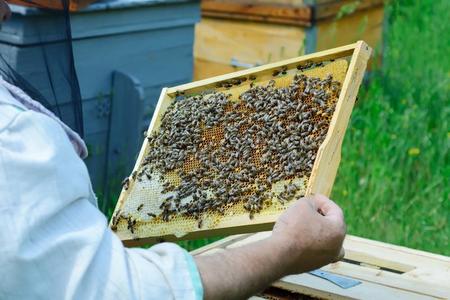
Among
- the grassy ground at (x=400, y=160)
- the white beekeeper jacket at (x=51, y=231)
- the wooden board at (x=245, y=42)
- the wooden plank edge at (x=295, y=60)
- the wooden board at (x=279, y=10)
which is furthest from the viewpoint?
the wooden board at (x=245, y=42)

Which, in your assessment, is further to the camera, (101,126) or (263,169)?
(101,126)

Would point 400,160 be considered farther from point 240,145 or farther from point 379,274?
point 240,145

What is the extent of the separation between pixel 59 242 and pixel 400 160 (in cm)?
334

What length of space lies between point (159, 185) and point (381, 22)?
4.32 m

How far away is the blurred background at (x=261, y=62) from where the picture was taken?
12.8 feet

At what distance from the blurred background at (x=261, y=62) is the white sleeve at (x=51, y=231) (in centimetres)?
168

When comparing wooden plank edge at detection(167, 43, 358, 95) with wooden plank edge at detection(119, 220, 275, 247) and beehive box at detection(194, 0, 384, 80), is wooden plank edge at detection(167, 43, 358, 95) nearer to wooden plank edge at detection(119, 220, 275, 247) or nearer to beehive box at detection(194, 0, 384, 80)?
wooden plank edge at detection(119, 220, 275, 247)

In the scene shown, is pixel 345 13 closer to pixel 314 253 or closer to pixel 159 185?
pixel 159 185

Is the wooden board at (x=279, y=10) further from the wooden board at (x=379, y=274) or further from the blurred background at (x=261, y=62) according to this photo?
the wooden board at (x=379, y=274)

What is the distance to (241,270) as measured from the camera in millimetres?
1535

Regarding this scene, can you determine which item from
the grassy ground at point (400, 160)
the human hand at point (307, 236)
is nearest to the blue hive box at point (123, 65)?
the grassy ground at point (400, 160)

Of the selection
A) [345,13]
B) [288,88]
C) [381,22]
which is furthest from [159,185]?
[381,22]

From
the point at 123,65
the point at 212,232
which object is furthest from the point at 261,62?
the point at 212,232

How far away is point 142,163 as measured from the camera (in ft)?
7.16
